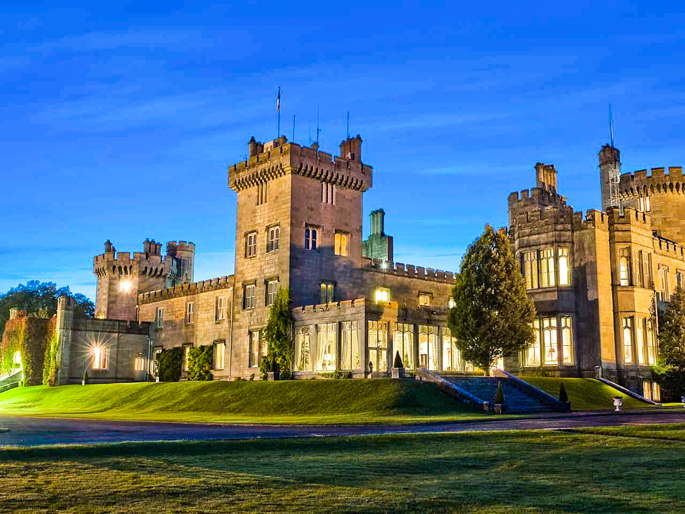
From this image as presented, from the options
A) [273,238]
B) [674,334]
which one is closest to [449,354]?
[674,334]

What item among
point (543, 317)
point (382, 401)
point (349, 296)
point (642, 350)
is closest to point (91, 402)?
point (349, 296)

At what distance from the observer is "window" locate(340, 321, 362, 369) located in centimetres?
4494

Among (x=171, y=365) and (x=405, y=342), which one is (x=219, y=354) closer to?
(x=171, y=365)

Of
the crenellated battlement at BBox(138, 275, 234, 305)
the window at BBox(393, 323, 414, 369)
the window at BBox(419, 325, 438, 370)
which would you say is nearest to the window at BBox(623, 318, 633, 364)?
the window at BBox(419, 325, 438, 370)

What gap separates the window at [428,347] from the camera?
161 ft

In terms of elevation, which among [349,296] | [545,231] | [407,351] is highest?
[545,231]

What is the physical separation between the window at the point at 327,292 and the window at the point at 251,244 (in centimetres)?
613

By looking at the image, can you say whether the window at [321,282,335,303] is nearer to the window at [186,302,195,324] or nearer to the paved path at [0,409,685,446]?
the window at [186,302,195,324]

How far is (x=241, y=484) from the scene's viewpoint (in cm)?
1191

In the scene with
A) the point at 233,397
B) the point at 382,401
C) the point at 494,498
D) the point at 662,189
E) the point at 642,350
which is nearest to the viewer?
the point at 494,498

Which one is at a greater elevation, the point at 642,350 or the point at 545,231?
the point at 545,231

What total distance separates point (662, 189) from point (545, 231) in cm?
1725

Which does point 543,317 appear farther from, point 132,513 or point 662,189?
point 132,513

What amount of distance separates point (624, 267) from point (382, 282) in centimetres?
1803
